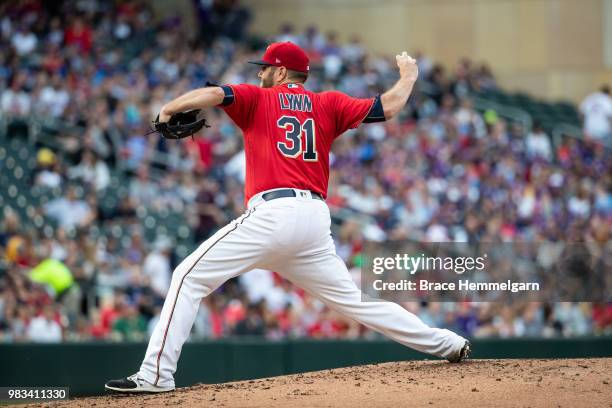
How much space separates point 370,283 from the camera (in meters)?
8.58

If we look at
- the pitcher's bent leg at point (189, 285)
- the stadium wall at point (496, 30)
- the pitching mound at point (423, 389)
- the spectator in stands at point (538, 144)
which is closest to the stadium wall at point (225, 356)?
the pitching mound at point (423, 389)

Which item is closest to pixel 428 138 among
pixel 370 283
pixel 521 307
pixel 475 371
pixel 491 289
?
pixel 521 307

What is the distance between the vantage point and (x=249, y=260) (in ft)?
19.1

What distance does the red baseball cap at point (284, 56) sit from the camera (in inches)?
239

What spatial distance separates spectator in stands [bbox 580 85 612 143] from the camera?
58.9 ft

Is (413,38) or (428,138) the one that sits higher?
(413,38)

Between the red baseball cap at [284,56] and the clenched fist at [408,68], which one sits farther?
the clenched fist at [408,68]

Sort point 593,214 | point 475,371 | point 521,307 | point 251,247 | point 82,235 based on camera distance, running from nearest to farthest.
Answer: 1. point 251,247
2. point 475,371
3. point 521,307
4. point 82,235
5. point 593,214

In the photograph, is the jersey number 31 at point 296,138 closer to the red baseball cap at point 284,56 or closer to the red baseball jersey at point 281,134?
the red baseball jersey at point 281,134

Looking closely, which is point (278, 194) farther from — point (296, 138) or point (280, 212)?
point (296, 138)

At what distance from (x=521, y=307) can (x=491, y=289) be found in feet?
7.10

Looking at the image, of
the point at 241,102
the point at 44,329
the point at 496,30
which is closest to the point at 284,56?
the point at 241,102

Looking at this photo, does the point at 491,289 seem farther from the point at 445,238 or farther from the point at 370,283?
the point at 445,238

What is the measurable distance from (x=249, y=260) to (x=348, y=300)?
2.06 ft
